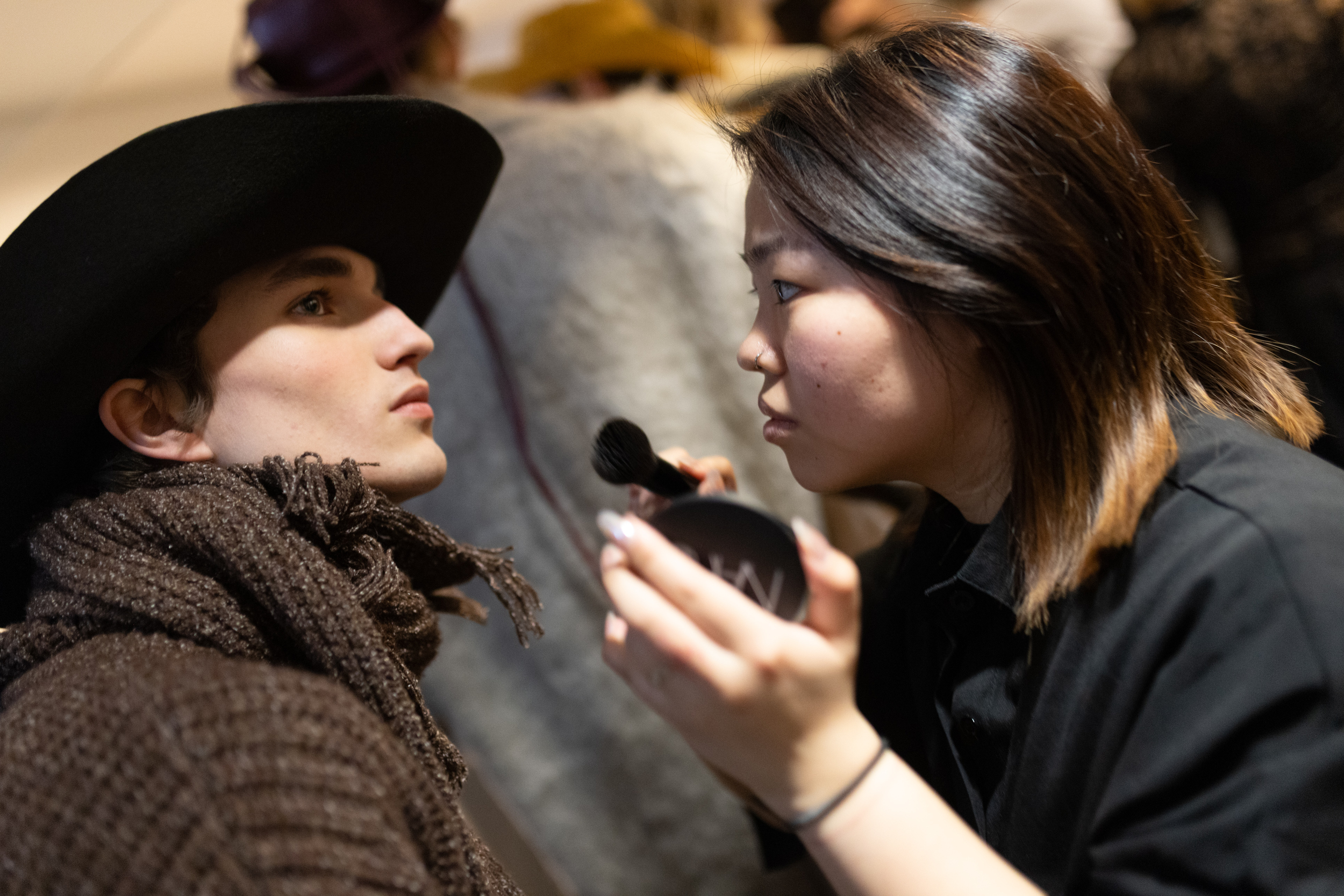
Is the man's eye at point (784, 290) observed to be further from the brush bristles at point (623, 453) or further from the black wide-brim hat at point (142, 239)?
the black wide-brim hat at point (142, 239)

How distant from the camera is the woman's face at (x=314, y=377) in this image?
86 centimetres

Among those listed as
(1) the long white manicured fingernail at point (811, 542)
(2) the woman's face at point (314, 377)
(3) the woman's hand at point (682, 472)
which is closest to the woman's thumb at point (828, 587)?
(1) the long white manicured fingernail at point (811, 542)

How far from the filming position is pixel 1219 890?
606 mm

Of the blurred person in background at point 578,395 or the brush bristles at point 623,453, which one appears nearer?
the brush bristles at point 623,453

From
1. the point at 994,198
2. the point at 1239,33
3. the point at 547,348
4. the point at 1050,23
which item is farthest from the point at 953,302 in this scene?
the point at 1050,23

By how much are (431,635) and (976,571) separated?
53 centimetres

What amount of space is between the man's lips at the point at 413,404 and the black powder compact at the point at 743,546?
1.18ft

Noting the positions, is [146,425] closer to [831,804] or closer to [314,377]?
[314,377]

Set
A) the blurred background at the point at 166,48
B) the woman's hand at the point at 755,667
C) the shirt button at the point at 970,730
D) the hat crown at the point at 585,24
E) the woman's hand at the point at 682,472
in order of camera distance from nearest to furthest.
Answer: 1. the woman's hand at the point at 755,667
2. the shirt button at the point at 970,730
3. the woman's hand at the point at 682,472
4. the blurred background at the point at 166,48
5. the hat crown at the point at 585,24

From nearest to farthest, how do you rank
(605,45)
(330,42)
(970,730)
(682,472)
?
(970,730) < (682,472) < (330,42) < (605,45)

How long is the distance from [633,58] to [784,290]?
1.00 m

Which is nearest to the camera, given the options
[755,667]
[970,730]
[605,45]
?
[755,667]

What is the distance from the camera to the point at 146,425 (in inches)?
34.2

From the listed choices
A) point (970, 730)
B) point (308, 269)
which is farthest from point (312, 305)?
point (970, 730)
